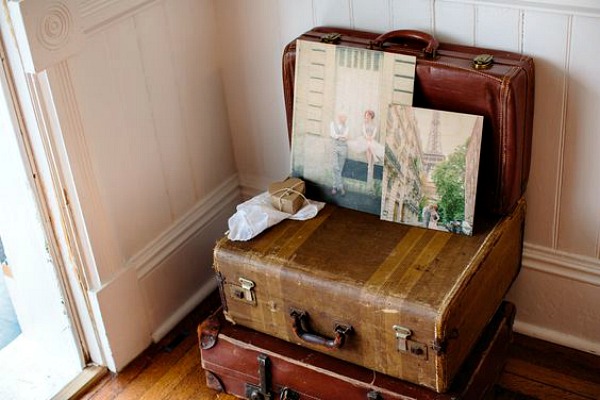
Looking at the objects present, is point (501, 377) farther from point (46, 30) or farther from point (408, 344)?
point (46, 30)

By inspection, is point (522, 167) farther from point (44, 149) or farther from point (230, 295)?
point (44, 149)

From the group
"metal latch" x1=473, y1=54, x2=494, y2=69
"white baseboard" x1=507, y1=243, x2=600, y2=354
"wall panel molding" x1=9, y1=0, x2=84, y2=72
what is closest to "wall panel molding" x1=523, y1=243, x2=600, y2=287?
"white baseboard" x1=507, y1=243, x2=600, y2=354

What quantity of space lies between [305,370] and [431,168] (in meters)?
0.53

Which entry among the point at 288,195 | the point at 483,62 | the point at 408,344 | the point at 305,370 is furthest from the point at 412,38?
the point at 305,370

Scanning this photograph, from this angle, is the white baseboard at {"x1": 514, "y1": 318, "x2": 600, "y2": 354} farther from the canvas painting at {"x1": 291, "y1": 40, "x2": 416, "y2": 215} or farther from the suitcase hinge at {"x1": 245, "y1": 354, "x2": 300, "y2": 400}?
the suitcase hinge at {"x1": 245, "y1": 354, "x2": 300, "y2": 400}

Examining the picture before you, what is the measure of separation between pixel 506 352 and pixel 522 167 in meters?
0.46

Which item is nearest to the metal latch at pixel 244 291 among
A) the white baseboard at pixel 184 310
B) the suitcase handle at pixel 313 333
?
A: the suitcase handle at pixel 313 333

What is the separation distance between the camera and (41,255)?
2.05 meters

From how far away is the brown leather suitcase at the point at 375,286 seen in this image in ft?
5.67

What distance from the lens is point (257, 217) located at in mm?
1964

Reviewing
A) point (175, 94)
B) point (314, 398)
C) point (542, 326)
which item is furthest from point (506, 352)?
point (175, 94)

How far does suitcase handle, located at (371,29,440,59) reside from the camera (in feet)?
6.10

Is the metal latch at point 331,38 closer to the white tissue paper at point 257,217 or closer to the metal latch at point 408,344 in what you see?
the white tissue paper at point 257,217

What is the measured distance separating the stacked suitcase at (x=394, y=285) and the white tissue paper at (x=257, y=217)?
0.06ft
